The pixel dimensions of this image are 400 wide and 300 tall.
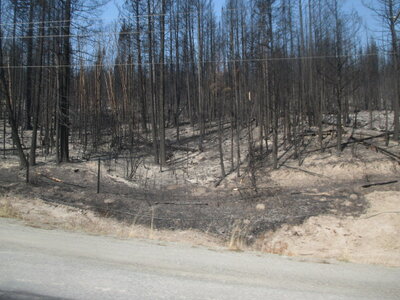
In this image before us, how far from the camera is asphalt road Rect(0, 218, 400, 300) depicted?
4652 mm

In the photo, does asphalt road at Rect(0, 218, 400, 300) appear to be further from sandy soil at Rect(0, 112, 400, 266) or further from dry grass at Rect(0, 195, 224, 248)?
dry grass at Rect(0, 195, 224, 248)

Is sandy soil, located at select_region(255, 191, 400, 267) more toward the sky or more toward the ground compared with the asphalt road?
more toward the ground

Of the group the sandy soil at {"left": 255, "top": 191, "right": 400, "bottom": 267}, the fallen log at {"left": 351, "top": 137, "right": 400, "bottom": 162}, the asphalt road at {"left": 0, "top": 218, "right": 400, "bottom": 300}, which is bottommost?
the sandy soil at {"left": 255, "top": 191, "right": 400, "bottom": 267}

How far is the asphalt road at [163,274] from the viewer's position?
183 inches

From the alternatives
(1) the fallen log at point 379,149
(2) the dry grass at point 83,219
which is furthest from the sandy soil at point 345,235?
(1) the fallen log at point 379,149

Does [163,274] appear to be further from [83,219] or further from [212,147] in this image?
[212,147]

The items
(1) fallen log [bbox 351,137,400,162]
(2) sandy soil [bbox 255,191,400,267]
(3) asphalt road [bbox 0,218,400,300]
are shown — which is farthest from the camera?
(1) fallen log [bbox 351,137,400,162]

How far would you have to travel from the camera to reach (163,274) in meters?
5.53

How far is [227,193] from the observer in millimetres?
18094

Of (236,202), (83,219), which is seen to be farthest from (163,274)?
(236,202)

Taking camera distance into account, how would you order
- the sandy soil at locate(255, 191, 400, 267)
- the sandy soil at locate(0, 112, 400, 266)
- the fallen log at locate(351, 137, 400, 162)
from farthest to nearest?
the fallen log at locate(351, 137, 400, 162) → the sandy soil at locate(0, 112, 400, 266) → the sandy soil at locate(255, 191, 400, 267)

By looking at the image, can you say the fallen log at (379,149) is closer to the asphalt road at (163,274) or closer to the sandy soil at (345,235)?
the sandy soil at (345,235)

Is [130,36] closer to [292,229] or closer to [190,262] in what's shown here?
[292,229]

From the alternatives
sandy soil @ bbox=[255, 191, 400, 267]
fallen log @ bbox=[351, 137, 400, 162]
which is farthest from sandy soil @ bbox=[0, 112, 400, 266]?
fallen log @ bbox=[351, 137, 400, 162]
